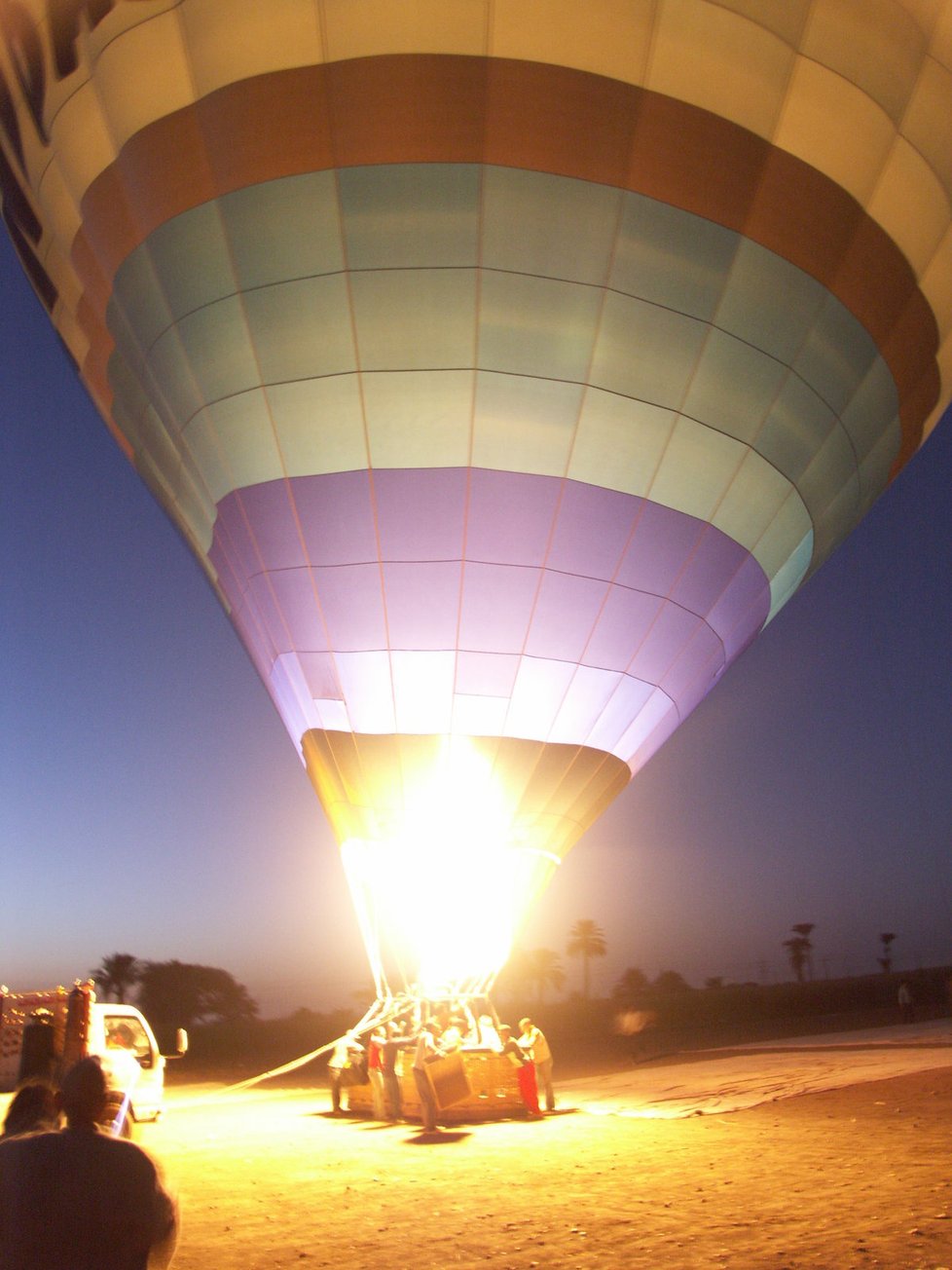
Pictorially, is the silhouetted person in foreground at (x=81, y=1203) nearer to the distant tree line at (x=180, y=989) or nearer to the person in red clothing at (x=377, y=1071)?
the person in red clothing at (x=377, y=1071)

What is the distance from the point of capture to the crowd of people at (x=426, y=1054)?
7.36 metres

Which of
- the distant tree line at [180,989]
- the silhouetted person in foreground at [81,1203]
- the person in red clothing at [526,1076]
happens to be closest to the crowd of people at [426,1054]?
the person in red clothing at [526,1076]

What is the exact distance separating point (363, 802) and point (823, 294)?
5.05 metres

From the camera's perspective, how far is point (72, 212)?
739 centimetres

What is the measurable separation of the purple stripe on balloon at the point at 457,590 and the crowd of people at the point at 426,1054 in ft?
8.02

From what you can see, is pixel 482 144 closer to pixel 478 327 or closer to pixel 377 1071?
pixel 478 327

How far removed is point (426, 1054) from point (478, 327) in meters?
5.21

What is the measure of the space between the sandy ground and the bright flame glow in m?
1.25

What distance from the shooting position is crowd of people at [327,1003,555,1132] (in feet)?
24.1

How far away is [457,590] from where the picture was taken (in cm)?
727

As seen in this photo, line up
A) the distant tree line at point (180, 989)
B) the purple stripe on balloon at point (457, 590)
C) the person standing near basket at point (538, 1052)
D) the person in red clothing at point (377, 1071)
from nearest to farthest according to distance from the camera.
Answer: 1. the purple stripe on balloon at point (457, 590)
2. the person standing near basket at point (538, 1052)
3. the person in red clothing at point (377, 1071)
4. the distant tree line at point (180, 989)

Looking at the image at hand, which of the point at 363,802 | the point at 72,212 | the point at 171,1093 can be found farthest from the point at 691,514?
the point at 171,1093

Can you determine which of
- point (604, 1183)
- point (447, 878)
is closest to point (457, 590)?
point (447, 878)

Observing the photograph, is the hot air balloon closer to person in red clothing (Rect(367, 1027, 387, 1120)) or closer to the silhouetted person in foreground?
person in red clothing (Rect(367, 1027, 387, 1120))
